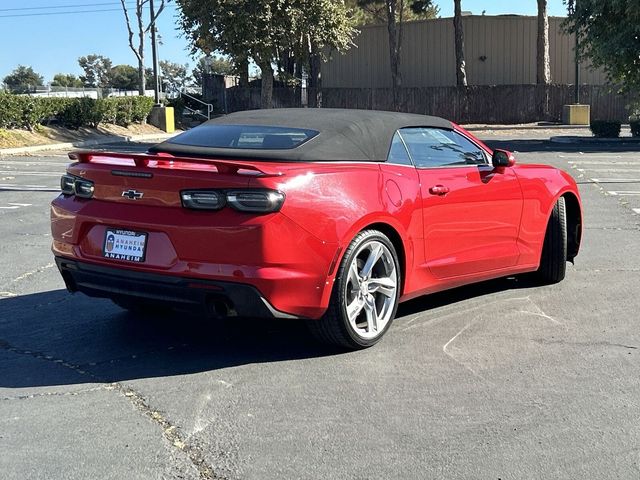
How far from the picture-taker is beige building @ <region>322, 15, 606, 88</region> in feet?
166

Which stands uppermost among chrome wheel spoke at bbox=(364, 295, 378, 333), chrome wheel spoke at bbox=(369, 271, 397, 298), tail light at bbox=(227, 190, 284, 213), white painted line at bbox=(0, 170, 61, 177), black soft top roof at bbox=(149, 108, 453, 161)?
black soft top roof at bbox=(149, 108, 453, 161)

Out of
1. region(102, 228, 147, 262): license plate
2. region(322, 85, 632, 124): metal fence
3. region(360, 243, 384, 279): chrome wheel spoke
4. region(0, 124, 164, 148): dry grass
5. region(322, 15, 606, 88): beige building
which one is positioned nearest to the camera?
region(102, 228, 147, 262): license plate

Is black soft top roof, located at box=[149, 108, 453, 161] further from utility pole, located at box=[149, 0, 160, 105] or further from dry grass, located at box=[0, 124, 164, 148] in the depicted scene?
utility pole, located at box=[149, 0, 160, 105]

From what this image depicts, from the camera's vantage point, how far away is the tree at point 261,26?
3341cm

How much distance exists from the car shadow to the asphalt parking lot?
0.02 m

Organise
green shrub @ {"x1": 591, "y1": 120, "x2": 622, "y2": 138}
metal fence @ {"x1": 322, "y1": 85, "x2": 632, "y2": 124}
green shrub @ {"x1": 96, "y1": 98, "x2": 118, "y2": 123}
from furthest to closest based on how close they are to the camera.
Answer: metal fence @ {"x1": 322, "y1": 85, "x2": 632, "y2": 124}
green shrub @ {"x1": 96, "y1": 98, "x2": 118, "y2": 123}
green shrub @ {"x1": 591, "y1": 120, "x2": 622, "y2": 138}

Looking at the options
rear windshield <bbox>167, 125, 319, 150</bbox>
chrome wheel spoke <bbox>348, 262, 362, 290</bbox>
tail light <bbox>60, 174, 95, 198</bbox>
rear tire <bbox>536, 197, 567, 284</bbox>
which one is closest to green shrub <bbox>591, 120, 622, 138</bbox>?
rear tire <bbox>536, 197, 567, 284</bbox>

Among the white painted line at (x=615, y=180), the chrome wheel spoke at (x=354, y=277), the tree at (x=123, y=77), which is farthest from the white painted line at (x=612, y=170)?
the tree at (x=123, y=77)

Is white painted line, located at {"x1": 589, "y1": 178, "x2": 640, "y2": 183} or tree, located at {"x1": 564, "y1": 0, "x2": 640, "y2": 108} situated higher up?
tree, located at {"x1": 564, "y1": 0, "x2": 640, "y2": 108}

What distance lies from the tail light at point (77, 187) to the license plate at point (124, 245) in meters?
0.31

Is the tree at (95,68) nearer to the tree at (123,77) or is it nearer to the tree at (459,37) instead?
the tree at (123,77)

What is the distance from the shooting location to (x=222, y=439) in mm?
3768

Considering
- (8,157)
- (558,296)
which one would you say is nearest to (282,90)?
(8,157)

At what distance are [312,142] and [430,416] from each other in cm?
198
